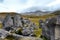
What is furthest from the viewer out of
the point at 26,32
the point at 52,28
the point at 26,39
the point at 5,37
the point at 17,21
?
the point at 17,21

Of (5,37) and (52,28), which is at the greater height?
(52,28)

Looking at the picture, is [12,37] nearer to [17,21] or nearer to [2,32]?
[2,32]

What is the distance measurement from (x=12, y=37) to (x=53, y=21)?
8068 millimetres

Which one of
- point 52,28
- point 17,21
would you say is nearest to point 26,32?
point 52,28

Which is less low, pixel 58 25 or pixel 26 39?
pixel 58 25

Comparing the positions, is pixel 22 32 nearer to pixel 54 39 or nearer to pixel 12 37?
pixel 12 37

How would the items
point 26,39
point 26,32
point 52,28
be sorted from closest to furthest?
1. point 52,28
2. point 26,39
3. point 26,32

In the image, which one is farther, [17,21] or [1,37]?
[17,21]

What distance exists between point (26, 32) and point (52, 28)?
849 centimetres

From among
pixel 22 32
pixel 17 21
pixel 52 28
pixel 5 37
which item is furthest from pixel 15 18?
pixel 52 28

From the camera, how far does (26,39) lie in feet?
78.0

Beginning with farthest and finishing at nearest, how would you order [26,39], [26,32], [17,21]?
[17,21], [26,32], [26,39]

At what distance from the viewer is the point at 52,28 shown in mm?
19938

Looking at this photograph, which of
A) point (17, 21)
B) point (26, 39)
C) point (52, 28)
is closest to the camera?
point (52, 28)
